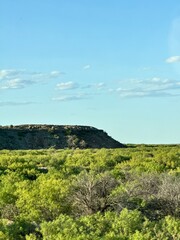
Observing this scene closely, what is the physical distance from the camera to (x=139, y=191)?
30.2 metres

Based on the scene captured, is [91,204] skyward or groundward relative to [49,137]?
groundward

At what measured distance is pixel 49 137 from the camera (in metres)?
125

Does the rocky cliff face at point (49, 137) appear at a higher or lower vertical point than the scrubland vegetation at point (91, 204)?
higher

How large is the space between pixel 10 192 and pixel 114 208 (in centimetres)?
699

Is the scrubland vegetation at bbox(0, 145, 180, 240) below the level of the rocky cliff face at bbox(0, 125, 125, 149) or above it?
below

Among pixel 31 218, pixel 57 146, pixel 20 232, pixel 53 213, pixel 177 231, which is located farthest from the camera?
pixel 57 146

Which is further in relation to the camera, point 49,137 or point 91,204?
point 49,137

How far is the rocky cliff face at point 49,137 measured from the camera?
393 feet

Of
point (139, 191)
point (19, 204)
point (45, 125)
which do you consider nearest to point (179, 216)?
point (139, 191)

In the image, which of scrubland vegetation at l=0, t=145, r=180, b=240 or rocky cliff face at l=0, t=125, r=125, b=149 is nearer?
scrubland vegetation at l=0, t=145, r=180, b=240

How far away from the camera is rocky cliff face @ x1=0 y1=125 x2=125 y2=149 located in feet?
393

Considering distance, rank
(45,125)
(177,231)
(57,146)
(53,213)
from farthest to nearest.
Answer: (45,125), (57,146), (53,213), (177,231)

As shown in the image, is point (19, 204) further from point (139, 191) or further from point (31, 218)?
point (139, 191)

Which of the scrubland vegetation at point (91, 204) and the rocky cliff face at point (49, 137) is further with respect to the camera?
the rocky cliff face at point (49, 137)
